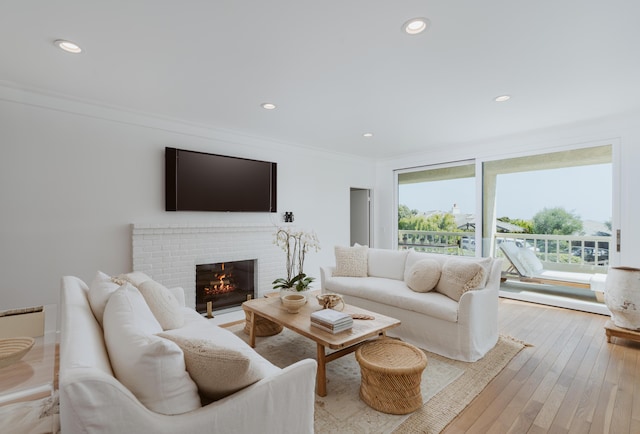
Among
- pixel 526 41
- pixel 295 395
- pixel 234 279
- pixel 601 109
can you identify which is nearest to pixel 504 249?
pixel 601 109

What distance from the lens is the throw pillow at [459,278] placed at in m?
2.76

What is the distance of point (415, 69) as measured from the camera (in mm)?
2396

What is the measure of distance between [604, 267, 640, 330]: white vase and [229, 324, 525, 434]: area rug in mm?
1020

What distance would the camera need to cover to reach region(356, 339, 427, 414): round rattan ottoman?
1.87 metres

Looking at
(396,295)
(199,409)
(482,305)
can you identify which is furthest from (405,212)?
(199,409)

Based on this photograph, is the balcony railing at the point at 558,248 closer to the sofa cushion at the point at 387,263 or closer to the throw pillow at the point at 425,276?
the sofa cushion at the point at 387,263

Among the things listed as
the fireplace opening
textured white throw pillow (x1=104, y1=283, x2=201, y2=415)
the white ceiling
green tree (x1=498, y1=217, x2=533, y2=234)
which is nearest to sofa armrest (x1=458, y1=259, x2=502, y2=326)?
the white ceiling

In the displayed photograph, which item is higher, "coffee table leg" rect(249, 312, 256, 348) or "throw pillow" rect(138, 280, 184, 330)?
"throw pillow" rect(138, 280, 184, 330)

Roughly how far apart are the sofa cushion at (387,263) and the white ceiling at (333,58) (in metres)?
1.69

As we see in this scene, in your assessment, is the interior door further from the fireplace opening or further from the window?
the fireplace opening

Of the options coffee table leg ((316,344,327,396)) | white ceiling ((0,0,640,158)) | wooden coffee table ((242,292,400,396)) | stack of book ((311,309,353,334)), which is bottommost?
coffee table leg ((316,344,327,396))

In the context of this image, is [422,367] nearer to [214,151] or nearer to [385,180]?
[214,151]

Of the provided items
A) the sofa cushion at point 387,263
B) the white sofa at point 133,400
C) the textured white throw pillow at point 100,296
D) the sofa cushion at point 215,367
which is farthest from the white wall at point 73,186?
the sofa cushion at point 215,367

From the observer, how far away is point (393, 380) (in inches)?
74.3
